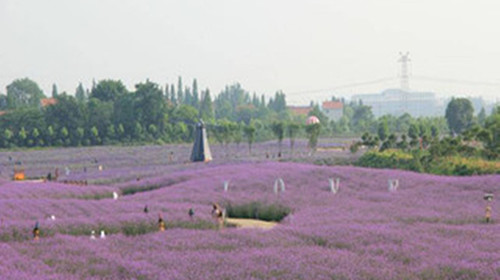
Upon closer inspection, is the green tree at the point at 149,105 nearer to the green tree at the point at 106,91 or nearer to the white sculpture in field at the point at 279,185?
the green tree at the point at 106,91

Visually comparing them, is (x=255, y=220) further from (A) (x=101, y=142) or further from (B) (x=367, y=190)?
(A) (x=101, y=142)

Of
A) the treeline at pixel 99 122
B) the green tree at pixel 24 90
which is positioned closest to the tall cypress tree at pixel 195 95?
the green tree at pixel 24 90

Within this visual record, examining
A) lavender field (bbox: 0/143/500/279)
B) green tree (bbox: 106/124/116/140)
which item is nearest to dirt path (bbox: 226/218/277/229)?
lavender field (bbox: 0/143/500/279)

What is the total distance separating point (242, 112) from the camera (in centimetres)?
17588

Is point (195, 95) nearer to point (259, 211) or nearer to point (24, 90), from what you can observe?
point (24, 90)

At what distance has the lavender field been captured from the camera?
13.1 m

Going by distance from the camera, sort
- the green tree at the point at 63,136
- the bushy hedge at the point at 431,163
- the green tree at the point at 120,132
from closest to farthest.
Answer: the bushy hedge at the point at 431,163
the green tree at the point at 63,136
the green tree at the point at 120,132

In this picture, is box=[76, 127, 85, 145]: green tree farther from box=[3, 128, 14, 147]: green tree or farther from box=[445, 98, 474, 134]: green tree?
box=[445, 98, 474, 134]: green tree

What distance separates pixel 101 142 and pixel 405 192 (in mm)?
74602

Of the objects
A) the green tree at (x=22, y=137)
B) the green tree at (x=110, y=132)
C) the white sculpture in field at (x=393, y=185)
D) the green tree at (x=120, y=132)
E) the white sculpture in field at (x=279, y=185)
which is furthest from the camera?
the green tree at (x=120, y=132)

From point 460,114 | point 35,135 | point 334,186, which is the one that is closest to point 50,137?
point 35,135

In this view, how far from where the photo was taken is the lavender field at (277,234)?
43.1ft

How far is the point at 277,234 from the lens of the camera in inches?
680

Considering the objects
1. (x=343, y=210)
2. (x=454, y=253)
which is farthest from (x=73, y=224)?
(x=454, y=253)
